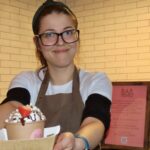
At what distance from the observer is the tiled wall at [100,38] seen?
132 inches

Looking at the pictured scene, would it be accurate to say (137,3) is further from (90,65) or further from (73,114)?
(73,114)

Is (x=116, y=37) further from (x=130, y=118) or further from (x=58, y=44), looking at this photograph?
(x=58, y=44)

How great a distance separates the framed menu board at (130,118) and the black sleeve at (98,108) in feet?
6.27

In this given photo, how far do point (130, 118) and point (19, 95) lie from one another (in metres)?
1.97

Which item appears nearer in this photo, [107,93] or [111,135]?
[107,93]

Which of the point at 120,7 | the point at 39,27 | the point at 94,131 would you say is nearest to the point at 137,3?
the point at 120,7

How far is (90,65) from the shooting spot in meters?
3.74

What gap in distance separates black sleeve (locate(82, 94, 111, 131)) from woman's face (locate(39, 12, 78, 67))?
0.21 metres

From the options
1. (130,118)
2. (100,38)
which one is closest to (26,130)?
(130,118)

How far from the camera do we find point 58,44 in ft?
4.66

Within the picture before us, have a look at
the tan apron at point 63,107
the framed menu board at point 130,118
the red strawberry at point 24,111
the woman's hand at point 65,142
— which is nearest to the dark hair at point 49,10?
the tan apron at point 63,107

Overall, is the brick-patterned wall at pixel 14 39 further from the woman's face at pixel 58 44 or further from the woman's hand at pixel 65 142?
the woman's hand at pixel 65 142

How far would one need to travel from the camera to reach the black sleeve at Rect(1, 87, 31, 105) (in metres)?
1.50

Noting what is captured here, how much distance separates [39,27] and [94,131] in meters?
0.55
